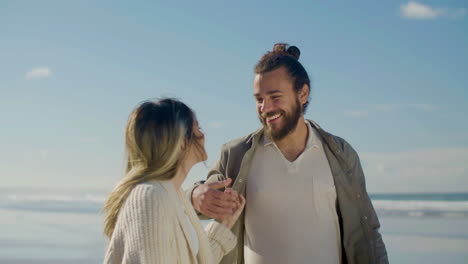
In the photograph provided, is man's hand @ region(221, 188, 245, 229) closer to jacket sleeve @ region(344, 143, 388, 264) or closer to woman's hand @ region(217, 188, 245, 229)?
woman's hand @ region(217, 188, 245, 229)

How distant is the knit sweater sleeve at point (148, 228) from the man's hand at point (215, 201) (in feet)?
2.82

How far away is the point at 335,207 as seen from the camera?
363cm

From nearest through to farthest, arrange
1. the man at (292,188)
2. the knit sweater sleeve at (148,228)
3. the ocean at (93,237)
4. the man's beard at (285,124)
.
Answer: the knit sweater sleeve at (148,228)
the man at (292,188)
the man's beard at (285,124)
the ocean at (93,237)

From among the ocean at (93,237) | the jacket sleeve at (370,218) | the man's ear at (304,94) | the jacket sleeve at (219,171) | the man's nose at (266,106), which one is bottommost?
the ocean at (93,237)

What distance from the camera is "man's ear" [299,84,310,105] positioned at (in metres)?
3.82

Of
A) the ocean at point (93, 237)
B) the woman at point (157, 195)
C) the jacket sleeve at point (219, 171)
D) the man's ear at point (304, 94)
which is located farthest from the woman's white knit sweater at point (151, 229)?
the ocean at point (93, 237)

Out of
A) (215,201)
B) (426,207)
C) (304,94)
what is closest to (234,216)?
(215,201)

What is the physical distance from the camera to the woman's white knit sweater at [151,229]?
204 cm

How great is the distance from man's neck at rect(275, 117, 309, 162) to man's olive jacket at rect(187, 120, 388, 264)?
0.14m

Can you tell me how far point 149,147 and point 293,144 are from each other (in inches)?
68.3

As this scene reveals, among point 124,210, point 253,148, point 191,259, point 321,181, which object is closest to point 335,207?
point 321,181

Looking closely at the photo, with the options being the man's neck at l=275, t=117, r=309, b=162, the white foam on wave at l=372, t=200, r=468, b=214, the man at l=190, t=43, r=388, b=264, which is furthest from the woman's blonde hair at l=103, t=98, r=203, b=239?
the white foam on wave at l=372, t=200, r=468, b=214

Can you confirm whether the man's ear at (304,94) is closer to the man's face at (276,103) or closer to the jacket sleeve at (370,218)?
the man's face at (276,103)

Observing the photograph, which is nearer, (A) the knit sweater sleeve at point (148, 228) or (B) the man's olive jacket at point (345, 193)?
(A) the knit sweater sleeve at point (148, 228)
